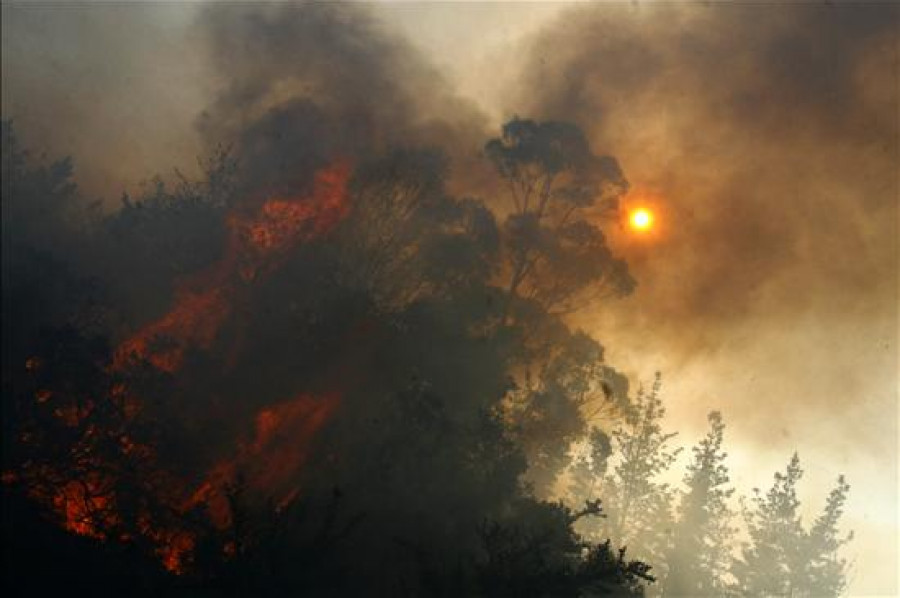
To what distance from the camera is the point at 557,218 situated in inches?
1328

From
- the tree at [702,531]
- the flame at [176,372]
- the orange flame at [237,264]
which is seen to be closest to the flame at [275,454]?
the flame at [176,372]

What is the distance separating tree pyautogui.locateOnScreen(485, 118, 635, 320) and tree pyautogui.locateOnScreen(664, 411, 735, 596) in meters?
24.1

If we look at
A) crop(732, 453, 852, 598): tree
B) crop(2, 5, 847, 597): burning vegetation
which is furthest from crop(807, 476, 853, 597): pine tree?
crop(2, 5, 847, 597): burning vegetation

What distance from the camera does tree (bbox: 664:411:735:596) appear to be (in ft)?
153

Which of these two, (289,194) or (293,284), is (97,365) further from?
(289,194)

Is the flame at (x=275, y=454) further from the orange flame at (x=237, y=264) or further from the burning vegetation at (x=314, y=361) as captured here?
the orange flame at (x=237, y=264)

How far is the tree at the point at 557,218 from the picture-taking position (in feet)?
107

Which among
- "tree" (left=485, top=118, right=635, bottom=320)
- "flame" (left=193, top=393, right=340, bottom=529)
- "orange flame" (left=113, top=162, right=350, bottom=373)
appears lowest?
"flame" (left=193, top=393, right=340, bottom=529)

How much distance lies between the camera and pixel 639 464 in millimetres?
50531

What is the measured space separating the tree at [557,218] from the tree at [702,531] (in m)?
24.1

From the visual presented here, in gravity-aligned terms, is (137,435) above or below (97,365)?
below

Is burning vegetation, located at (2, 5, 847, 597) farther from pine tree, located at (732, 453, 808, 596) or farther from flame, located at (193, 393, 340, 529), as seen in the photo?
pine tree, located at (732, 453, 808, 596)

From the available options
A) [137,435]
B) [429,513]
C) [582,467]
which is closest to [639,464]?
[582,467]

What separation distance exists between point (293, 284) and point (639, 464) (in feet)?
99.4
